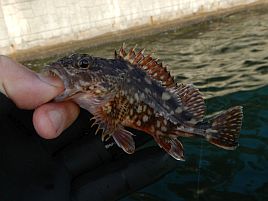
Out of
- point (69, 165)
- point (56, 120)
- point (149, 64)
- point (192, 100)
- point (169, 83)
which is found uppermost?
point (149, 64)

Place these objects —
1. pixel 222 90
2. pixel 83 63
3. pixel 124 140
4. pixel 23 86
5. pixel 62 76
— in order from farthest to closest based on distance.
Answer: pixel 222 90 → pixel 83 63 → pixel 124 140 → pixel 62 76 → pixel 23 86

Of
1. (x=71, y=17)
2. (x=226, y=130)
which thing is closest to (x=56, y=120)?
(x=226, y=130)

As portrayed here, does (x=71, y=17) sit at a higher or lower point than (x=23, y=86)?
lower

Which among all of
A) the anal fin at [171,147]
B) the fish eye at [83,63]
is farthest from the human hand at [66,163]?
the fish eye at [83,63]

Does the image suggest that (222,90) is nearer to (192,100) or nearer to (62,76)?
(192,100)

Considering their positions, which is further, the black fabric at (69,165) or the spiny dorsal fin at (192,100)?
the spiny dorsal fin at (192,100)

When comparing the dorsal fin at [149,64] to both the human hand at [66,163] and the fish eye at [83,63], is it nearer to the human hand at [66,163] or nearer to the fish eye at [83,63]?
the fish eye at [83,63]

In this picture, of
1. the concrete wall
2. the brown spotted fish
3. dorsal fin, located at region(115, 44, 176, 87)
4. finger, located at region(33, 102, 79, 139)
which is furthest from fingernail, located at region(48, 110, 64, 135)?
the concrete wall
